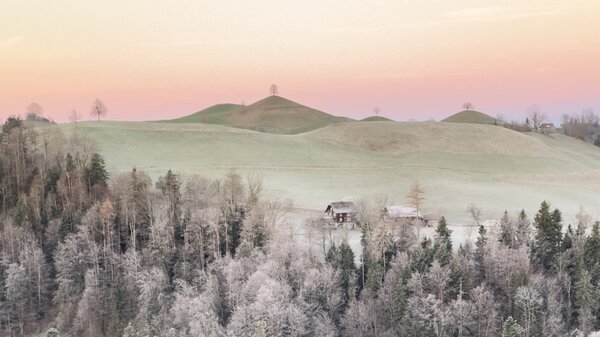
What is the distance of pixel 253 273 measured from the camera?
4522cm

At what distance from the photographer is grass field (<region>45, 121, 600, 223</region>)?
77.8 metres

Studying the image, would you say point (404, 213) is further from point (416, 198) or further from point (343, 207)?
point (343, 207)

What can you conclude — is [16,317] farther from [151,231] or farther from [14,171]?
[14,171]

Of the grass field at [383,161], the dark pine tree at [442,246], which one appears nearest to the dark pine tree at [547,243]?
the dark pine tree at [442,246]

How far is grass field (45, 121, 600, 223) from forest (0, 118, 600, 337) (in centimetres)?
1868

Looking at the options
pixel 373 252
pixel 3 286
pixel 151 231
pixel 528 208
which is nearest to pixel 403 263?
pixel 373 252

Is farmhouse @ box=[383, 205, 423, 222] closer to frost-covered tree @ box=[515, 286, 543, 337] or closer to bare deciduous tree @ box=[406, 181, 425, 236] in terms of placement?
bare deciduous tree @ box=[406, 181, 425, 236]

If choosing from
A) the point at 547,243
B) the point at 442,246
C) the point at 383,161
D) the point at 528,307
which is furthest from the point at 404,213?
the point at 383,161

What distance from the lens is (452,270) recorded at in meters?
43.2

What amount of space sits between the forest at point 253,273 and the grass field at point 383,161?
735 inches

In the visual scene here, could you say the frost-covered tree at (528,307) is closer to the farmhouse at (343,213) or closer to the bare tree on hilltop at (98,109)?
the farmhouse at (343,213)

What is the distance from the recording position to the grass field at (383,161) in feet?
255

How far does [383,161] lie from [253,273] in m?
63.9

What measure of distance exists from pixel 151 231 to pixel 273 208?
13.0 metres
